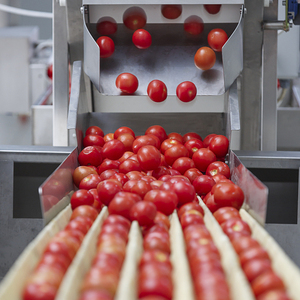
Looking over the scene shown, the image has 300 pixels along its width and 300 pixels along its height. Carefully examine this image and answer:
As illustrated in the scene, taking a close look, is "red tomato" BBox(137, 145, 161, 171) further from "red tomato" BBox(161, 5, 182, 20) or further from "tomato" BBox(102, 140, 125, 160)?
"red tomato" BBox(161, 5, 182, 20)

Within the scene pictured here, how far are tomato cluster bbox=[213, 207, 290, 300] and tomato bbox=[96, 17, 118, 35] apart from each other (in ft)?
4.71

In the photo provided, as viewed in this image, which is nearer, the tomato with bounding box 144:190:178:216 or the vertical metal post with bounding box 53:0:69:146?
the tomato with bounding box 144:190:178:216

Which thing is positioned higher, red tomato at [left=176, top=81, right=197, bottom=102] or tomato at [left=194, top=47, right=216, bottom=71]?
tomato at [left=194, top=47, right=216, bottom=71]

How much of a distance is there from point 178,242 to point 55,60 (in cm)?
171

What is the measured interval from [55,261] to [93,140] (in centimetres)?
119

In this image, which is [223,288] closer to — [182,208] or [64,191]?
[182,208]

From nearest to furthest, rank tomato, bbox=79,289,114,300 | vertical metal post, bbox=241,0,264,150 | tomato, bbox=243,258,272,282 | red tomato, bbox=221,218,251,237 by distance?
tomato, bbox=79,289,114,300, tomato, bbox=243,258,272,282, red tomato, bbox=221,218,251,237, vertical metal post, bbox=241,0,264,150

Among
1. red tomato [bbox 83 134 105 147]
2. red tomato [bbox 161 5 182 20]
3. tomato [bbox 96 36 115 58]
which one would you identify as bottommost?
red tomato [bbox 83 134 105 147]

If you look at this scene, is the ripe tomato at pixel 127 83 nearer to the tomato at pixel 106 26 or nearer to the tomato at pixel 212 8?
the tomato at pixel 106 26

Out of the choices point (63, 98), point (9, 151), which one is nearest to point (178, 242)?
point (9, 151)

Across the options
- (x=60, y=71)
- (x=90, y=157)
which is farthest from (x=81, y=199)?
(x=60, y=71)

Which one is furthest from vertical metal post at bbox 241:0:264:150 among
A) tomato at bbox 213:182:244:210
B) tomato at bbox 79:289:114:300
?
tomato at bbox 79:289:114:300

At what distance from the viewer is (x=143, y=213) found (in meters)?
1.17

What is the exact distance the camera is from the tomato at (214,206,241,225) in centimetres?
125
